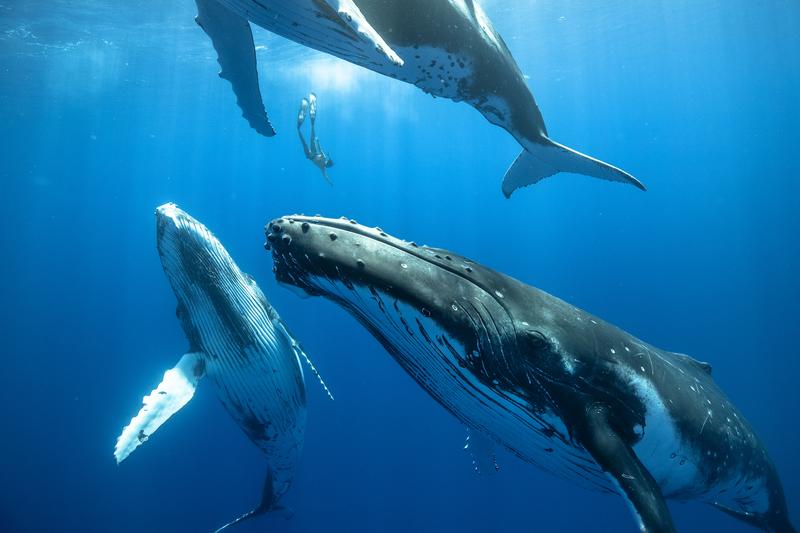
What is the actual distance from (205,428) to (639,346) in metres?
23.4

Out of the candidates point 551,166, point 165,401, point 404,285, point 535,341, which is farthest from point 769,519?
point 165,401

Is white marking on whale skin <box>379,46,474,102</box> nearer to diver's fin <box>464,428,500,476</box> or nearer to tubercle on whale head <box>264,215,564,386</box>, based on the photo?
tubercle on whale head <box>264,215,564,386</box>

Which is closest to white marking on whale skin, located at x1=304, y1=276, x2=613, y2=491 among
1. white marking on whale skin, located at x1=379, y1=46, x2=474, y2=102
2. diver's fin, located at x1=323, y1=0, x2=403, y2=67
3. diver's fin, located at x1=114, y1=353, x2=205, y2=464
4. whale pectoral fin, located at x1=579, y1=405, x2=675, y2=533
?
whale pectoral fin, located at x1=579, y1=405, x2=675, y2=533

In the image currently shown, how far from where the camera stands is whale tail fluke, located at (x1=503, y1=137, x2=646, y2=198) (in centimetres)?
741

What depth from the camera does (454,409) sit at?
386cm

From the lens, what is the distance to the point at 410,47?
540 centimetres

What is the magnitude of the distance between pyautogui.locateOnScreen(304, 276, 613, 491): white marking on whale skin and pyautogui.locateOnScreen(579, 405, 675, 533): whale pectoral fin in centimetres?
24

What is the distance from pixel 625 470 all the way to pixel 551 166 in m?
6.54

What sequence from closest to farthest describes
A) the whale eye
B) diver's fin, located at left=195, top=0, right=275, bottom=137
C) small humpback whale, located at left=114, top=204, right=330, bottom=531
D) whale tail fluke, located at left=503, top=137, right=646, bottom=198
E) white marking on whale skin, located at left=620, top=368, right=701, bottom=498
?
the whale eye
white marking on whale skin, located at left=620, top=368, right=701, bottom=498
diver's fin, located at left=195, top=0, right=275, bottom=137
small humpback whale, located at left=114, top=204, right=330, bottom=531
whale tail fluke, located at left=503, top=137, right=646, bottom=198

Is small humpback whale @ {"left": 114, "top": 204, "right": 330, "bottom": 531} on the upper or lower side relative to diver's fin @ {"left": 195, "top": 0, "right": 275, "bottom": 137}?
lower

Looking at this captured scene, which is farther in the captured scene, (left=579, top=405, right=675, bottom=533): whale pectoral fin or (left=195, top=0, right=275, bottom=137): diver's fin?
(left=195, top=0, right=275, bottom=137): diver's fin

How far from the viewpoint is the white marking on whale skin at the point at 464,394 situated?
9.20 feet

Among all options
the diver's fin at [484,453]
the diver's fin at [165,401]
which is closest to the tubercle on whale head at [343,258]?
the diver's fin at [484,453]

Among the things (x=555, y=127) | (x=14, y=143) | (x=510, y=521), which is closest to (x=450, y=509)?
(x=510, y=521)
